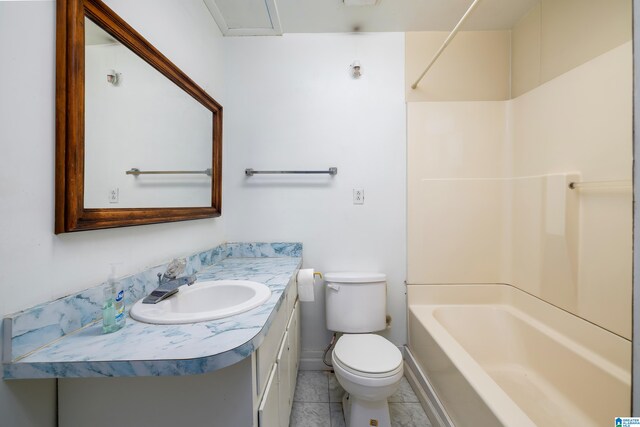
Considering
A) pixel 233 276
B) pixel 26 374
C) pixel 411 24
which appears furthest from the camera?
pixel 411 24

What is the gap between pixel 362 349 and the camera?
4.48 feet

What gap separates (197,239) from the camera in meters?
1.47

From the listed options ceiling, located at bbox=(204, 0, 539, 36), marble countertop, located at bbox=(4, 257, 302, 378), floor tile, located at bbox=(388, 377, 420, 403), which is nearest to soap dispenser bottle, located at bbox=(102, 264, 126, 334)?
marble countertop, located at bbox=(4, 257, 302, 378)

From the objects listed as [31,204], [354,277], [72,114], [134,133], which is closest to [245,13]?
[134,133]

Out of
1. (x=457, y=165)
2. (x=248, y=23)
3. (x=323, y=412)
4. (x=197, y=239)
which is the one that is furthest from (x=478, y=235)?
(x=248, y=23)

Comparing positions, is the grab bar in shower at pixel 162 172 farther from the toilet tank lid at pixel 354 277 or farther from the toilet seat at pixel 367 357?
the toilet seat at pixel 367 357

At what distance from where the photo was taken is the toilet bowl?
1182 mm

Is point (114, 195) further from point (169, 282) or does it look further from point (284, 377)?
point (284, 377)

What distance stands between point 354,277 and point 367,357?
506 millimetres

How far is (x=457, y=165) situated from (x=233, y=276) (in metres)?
1.67

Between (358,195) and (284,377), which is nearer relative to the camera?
(284,377)

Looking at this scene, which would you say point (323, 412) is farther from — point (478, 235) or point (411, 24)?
point (411, 24)

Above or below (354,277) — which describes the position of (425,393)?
below

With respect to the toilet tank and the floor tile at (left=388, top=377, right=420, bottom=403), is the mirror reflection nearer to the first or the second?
the toilet tank
